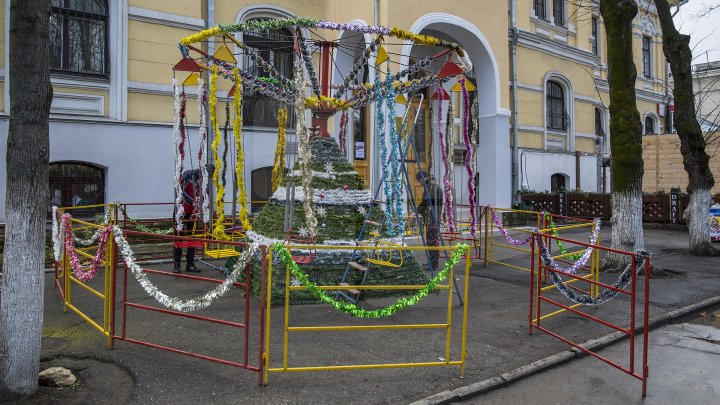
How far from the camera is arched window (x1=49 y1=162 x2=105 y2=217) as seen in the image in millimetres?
11156

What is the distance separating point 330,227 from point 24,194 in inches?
174

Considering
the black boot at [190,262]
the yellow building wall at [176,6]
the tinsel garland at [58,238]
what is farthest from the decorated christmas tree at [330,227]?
the yellow building wall at [176,6]

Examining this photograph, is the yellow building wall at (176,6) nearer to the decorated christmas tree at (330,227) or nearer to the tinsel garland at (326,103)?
the tinsel garland at (326,103)

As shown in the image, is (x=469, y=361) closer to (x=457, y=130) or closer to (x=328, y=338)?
(x=328, y=338)

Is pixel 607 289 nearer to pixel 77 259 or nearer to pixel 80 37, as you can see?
pixel 77 259

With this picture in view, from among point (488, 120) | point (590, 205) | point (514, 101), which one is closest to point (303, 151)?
point (488, 120)

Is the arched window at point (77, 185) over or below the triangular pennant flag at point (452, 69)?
below

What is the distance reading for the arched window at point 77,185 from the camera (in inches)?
439

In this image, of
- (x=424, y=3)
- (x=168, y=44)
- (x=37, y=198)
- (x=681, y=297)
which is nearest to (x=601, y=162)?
(x=424, y=3)

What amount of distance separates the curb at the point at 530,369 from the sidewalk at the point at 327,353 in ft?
0.06

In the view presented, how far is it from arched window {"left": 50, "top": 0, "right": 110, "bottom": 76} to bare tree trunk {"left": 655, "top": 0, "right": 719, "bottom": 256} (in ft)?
42.7

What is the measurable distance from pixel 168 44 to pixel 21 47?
8.47 metres

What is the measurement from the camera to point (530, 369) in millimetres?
5352

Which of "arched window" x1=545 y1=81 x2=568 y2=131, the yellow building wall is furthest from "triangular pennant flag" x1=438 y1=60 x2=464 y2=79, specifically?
"arched window" x1=545 y1=81 x2=568 y2=131
